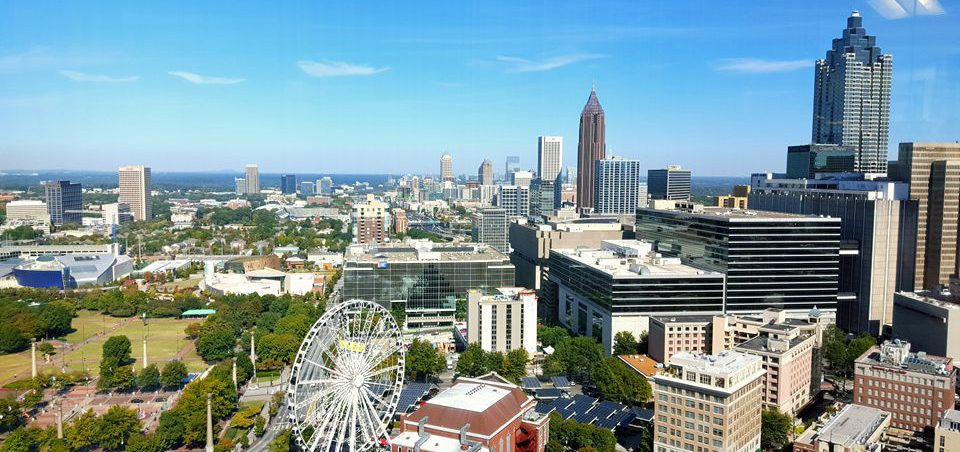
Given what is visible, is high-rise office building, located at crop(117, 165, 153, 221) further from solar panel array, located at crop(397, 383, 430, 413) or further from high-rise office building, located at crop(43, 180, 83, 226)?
solar panel array, located at crop(397, 383, 430, 413)

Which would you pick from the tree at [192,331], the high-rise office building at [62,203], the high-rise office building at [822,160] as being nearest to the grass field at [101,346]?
the tree at [192,331]

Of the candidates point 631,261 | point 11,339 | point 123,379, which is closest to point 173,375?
point 123,379

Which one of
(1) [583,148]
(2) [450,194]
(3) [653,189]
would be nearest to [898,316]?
(3) [653,189]

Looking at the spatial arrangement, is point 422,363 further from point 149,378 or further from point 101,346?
point 101,346

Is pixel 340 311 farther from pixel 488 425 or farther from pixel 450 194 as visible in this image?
pixel 450 194

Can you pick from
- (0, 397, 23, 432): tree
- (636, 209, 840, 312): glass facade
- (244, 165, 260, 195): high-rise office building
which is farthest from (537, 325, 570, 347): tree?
(244, 165, 260, 195): high-rise office building
